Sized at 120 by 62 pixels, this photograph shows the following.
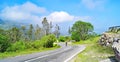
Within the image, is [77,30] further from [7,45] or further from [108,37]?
[108,37]

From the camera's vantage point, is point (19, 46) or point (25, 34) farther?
point (25, 34)

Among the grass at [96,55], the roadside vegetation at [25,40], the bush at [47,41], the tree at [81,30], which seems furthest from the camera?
the tree at [81,30]

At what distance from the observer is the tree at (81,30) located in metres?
134

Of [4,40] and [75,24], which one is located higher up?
[75,24]

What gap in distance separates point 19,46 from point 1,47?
4.82 m

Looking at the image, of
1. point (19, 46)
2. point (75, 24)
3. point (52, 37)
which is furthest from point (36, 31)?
point (19, 46)

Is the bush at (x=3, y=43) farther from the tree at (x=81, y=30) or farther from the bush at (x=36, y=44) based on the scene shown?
the tree at (x=81, y=30)

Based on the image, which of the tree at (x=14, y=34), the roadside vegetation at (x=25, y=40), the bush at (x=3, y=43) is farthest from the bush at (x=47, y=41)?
the tree at (x=14, y=34)

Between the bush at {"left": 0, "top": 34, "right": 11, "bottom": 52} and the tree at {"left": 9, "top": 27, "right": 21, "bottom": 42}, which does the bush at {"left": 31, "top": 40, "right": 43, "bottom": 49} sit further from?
the tree at {"left": 9, "top": 27, "right": 21, "bottom": 42}

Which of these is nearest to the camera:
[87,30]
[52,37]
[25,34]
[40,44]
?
[40,44]

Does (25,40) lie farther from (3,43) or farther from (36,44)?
(3,43)

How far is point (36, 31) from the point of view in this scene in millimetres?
140875

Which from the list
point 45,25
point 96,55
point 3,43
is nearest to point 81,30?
point 45,25

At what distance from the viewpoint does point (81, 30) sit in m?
136
